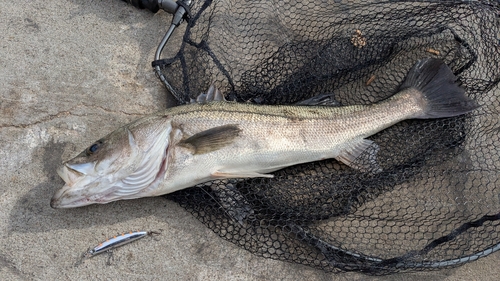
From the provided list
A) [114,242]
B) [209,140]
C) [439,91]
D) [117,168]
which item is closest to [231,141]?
[209,140]

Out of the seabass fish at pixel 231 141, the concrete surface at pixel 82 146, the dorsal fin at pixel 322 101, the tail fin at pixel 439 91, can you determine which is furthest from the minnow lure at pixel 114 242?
the tail fin at pixel 439 91

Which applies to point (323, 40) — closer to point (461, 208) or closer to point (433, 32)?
point (433, 32)

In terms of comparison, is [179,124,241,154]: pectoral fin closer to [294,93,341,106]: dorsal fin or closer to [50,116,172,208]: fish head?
[50,116,172,208]: fish head

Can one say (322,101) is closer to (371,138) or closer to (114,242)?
(371,138)

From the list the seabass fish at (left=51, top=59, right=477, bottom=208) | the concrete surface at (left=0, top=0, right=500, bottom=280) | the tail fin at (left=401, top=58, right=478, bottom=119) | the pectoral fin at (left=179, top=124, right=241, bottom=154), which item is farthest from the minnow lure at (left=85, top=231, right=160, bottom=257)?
the tail fin at (left=401, top=58, right=478, bottom=119)

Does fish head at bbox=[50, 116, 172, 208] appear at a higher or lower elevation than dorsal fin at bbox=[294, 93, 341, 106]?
lower

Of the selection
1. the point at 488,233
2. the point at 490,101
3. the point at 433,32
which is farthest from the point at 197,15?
the point at 488,233

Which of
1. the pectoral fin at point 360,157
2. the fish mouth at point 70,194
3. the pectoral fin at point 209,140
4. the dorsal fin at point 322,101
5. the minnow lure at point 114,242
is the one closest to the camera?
the fish mouth at point 70,194

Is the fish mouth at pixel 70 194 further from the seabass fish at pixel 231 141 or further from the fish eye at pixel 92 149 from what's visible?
the fish eye at pixel 92 149
